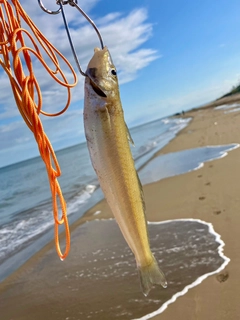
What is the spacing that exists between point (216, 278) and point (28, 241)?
5.19 metres

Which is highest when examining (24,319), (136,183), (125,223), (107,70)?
(107,70)

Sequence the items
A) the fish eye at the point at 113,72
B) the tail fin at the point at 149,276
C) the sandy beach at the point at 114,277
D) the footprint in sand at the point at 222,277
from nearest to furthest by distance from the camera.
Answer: the fish eye at the point at 113,72 < the tail fin at the point at 149,276 < the sandy beach at the point at 114,277 < the footprint in sand at the point at 222,277

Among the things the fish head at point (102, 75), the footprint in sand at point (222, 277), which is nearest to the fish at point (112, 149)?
the fish head at point (102, 75)

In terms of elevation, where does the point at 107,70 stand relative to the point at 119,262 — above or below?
above

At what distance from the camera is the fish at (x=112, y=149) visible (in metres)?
1.83

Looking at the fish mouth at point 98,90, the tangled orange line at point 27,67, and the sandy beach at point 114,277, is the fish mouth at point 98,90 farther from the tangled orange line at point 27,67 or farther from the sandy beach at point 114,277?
the sandy beach at point 114,277

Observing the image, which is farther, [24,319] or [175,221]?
[175,221]

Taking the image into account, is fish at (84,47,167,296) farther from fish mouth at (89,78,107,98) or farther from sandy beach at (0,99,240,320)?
sandy beach at (0,99,240,320)

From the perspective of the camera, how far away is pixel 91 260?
5953mm

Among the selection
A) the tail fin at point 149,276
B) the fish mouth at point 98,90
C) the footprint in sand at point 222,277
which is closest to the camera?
the fish mouth at point 98,90

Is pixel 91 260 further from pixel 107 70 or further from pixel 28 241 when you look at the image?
pixel 107 70

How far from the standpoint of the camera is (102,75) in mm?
1847

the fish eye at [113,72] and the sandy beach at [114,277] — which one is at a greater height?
the fish eye at [113,72]

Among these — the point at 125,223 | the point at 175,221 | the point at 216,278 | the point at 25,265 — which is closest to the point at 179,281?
the point at 216,278
